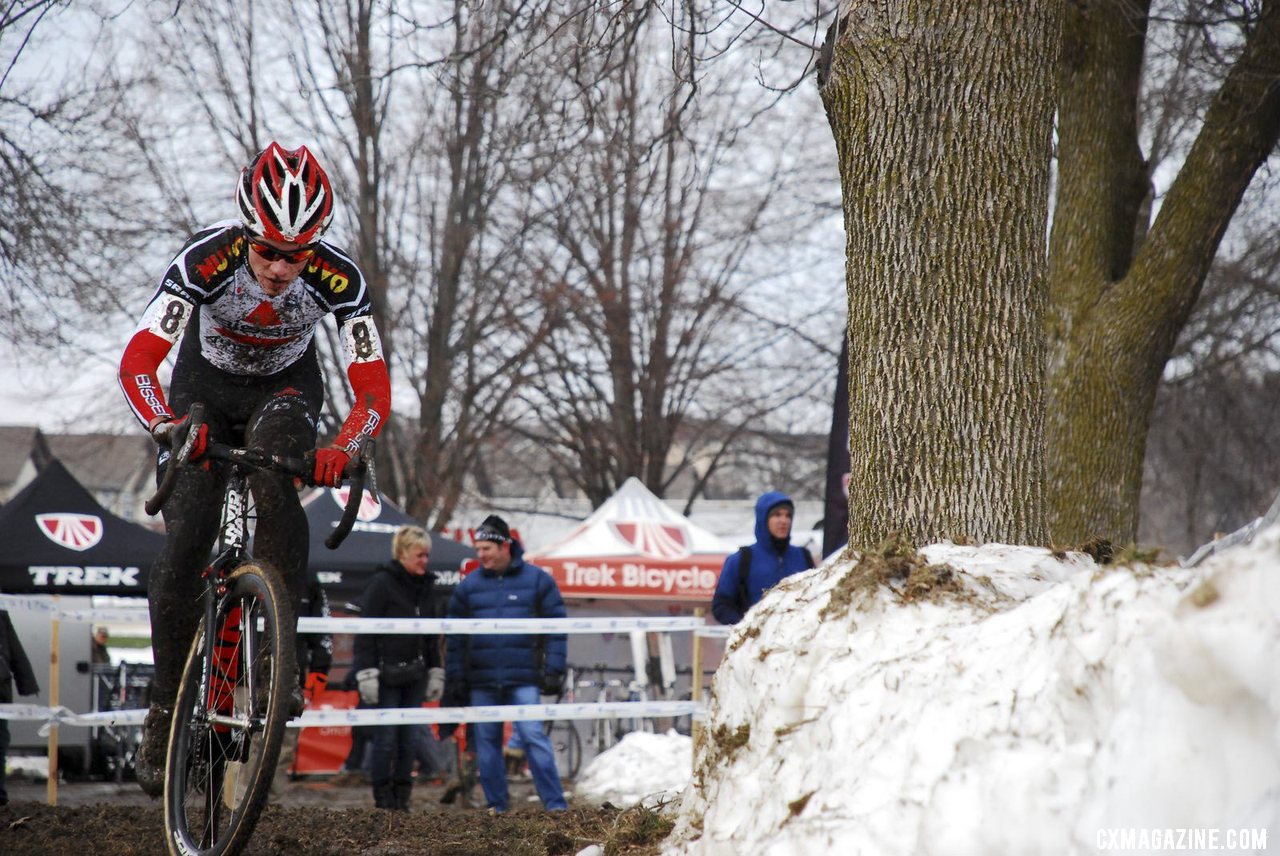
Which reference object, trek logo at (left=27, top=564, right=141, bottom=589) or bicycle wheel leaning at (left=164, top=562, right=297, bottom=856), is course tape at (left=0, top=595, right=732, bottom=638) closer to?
trek logo at (left=27, top=564, right=141, bottom=589)

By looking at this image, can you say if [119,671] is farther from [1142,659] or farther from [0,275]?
[1142,659]

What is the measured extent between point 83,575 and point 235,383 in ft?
25.7

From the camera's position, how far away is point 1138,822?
224cm

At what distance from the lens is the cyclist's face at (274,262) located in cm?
438

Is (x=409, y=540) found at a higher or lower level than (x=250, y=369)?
lower

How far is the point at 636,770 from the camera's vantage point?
34.9ft

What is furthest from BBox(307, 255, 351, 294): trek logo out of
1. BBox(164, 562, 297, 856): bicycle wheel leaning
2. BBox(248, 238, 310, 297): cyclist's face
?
BBox(164, 562, 297, 856): bicycle wheel leaning

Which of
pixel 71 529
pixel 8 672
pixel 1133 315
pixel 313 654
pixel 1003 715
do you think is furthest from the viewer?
pixel 71 529

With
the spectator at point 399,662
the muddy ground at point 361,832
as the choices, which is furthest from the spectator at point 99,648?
the muddy ground at point 361,832

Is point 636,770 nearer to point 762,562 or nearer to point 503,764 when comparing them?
point 503,764

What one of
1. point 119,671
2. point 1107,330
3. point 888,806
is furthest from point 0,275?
point 888,806

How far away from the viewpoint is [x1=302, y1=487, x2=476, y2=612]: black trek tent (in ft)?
42.2

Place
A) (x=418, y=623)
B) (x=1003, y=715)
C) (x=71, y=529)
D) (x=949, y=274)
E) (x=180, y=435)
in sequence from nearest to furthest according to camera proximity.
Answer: (x=1003, y=715)
(x=180, y=435)
(x=949, y=274)
(x=418, y=623)
(x=71, y=529)

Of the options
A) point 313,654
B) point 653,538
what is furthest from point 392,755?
point 653,538
